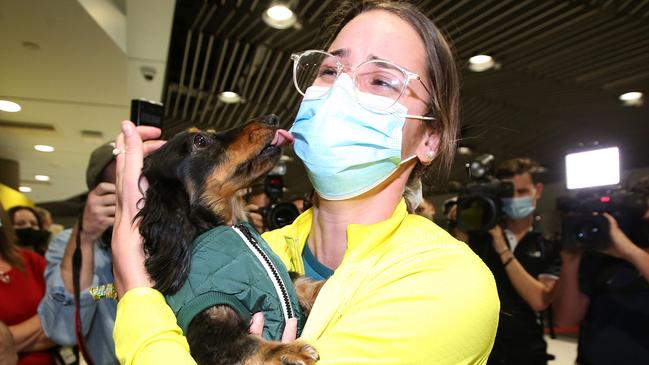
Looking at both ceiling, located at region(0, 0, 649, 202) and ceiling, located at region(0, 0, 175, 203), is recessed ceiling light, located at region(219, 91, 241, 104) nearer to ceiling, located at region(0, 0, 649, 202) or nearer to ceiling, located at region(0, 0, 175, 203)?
ceiling, located at region(0, 0, 649, 202)

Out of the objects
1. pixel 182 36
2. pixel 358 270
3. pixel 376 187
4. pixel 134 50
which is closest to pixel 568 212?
pixel 376 187

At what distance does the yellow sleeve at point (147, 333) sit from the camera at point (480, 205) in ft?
5.60

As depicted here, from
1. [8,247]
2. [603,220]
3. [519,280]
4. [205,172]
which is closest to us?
[205,172]

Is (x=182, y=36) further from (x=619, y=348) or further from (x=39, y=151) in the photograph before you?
(x=39, y=151)

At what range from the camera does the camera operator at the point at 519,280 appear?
218 centimetres

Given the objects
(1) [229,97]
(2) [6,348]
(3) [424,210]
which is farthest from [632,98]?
(1) [229,97]

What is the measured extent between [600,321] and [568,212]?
46 centimetres

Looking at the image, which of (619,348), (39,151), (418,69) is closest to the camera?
(418,69)

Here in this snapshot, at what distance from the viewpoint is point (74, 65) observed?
14.5 feet

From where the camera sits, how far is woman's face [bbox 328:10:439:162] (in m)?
1.10

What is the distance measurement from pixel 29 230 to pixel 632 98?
13.7 ft

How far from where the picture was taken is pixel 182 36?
409 centimetres

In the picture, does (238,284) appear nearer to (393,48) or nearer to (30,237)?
(393,48)

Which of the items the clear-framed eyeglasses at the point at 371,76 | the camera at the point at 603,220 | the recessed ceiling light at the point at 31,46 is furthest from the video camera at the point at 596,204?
the recessed ceiling light at the point at 31,46
